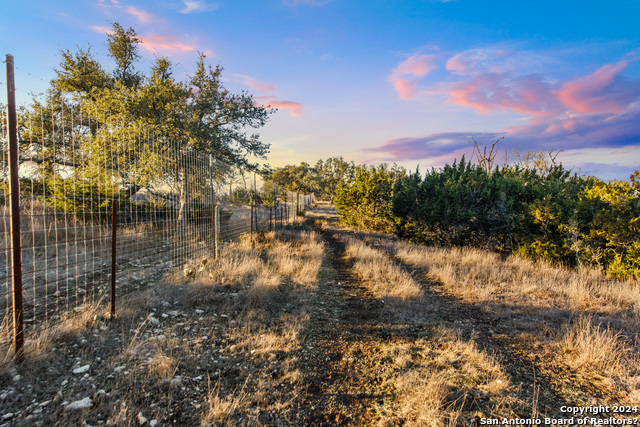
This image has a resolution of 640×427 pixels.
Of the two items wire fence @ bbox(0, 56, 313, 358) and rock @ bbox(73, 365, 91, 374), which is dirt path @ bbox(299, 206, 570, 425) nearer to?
rock @ bbox(73, 365, 91, 374)

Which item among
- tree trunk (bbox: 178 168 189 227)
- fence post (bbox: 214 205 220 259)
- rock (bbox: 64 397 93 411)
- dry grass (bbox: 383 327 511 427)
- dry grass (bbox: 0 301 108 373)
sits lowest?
dry grass (bbox: 383 327 511 427)

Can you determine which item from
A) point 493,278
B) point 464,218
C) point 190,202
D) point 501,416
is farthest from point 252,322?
point 464,218

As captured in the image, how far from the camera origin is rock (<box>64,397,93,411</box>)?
2.39 metres

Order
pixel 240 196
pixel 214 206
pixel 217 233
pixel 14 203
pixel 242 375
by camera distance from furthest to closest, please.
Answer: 1. pixel 240 196
2. pixel 214 206
3. pixel 217 233
4. pixel 242 375
5. pixel 14 203

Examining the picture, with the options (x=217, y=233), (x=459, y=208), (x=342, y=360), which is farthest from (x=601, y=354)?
(x=459, y=208)

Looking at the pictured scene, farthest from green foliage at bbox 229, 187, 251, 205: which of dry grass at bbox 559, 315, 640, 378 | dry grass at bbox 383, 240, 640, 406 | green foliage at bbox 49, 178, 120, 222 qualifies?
dry grass at bbox 559, 315, 640, 378

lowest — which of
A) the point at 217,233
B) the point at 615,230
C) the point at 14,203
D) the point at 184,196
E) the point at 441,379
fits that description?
the point at 441,379

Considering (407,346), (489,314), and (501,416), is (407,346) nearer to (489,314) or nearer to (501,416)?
(501,416)

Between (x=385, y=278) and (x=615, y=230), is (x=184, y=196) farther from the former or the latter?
(x=615, y=230)

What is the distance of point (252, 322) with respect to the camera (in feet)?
14.3

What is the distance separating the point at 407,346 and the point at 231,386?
7.25ft

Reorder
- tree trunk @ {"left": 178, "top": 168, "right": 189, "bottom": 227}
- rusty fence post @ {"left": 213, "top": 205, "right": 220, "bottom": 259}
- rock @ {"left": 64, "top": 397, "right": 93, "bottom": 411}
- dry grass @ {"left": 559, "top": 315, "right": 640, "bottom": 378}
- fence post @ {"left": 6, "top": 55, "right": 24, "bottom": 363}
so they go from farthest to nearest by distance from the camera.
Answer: rusty fence post @ {"left": 213, "top": 205, "right": 220, "bottom": 259}
tree trunk @ {"left": 178, "top": 168, "right": 189, "bottom": 227}
dry grass @ {"left": 559, "top": 315, "right": 640, "bottom": 378}
fence post @ {"left": 6, "top": 55, "right": 24, "bottom": 363}
rock @ {"left": 64, "top": 397, "right": 93, "bottom": 411}

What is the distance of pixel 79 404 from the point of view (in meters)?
2.42

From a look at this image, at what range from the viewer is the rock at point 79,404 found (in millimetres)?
2388
